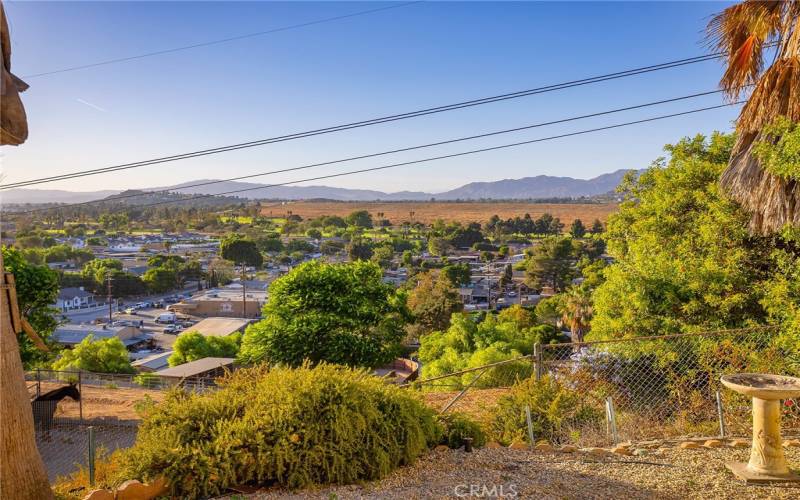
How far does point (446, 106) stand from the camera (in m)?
9.20

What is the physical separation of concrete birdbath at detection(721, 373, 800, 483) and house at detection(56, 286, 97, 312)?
48173 mm

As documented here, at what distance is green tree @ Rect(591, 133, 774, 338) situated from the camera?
27.7ft

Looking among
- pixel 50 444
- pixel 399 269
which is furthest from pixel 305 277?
pixel 399 269

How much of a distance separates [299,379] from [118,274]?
47388 mm

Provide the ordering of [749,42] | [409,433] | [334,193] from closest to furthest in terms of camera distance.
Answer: [409,433] < [749,42] < [334,193]

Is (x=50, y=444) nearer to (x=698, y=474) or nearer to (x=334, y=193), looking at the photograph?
(x=698, y=474)

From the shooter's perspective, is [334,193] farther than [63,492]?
Yes

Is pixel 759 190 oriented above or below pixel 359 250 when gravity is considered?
above

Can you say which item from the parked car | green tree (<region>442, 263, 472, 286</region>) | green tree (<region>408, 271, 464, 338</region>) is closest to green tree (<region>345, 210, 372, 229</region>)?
green tree (<region>442, 263, 472, 286</region>)

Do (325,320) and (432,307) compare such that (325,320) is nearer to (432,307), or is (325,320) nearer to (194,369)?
(194,369)

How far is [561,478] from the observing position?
435 centimetres

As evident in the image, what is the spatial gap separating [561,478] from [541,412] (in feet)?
6.34

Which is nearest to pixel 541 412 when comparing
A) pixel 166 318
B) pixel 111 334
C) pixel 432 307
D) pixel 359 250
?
pixel 432 307

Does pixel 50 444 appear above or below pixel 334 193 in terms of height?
below
